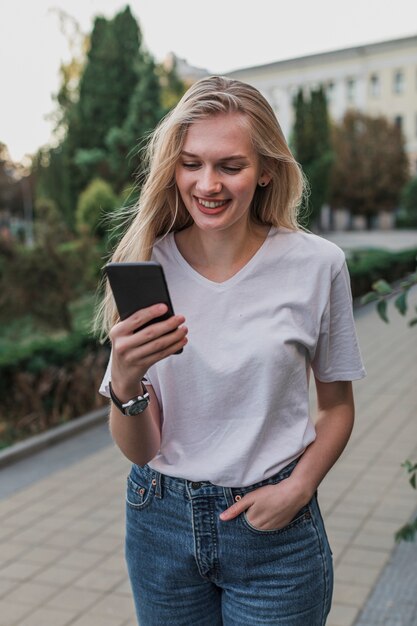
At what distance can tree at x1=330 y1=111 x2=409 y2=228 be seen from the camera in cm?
5444

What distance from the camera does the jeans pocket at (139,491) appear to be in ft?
5.75

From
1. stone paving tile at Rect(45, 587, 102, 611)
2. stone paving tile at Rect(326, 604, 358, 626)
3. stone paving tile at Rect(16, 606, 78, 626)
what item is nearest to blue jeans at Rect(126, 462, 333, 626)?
stone paving tile at Rect(326, 604, 358, 626)

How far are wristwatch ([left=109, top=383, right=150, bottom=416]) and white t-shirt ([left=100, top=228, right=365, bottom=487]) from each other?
9 cm

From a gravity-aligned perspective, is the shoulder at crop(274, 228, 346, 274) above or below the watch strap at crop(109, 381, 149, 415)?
above

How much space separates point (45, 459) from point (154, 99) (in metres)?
10.4

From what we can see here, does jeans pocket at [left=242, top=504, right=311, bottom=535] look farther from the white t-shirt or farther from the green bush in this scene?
the green bush

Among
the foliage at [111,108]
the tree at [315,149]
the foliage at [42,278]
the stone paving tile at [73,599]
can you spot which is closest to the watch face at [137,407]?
the stone paving tile at [73,599]

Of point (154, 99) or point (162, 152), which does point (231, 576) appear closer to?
point (162, 152)

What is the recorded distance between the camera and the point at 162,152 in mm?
→ 1711

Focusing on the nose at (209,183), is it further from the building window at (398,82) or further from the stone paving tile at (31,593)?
the building window at (398,82)

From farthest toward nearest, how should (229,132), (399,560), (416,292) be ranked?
1. (416,292)
2. (399,560)
3. (229,132)

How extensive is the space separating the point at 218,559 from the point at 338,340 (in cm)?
49

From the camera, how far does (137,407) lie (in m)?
1.64

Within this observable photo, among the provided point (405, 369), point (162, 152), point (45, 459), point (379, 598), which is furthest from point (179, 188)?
point (405, 369)
